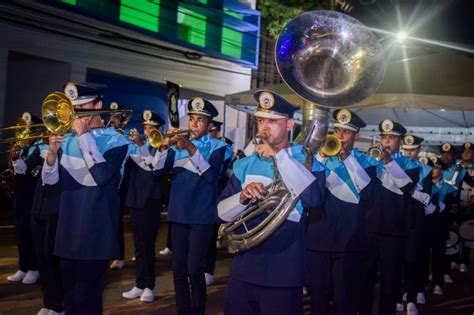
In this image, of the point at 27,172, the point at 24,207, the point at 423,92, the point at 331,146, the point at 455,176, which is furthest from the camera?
the point at 455,176

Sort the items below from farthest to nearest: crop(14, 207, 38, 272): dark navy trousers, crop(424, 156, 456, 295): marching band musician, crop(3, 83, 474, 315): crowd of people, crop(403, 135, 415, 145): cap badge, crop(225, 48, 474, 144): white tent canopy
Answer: crop(225, 48, 474, 144): white tent canopy, crop(424, 156, 456, 295): marching band musician, crop(14, 207, 38, 272): dark navy trousers, crop(403, 135, 415, 145): cap badge, crop(3, 83, 474, 315): crowd of people

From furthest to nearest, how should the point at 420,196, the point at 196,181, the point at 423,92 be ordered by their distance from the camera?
the point at 423,92
the point at 420,196
the point at 196,181

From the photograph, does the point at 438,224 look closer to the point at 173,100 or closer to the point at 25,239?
the point at 173,100

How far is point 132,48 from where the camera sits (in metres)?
17.0

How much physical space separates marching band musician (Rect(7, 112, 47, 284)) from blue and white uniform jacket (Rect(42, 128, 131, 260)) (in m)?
3.03

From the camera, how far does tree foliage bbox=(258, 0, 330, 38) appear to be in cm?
2209

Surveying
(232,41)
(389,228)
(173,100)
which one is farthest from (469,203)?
(232,41)

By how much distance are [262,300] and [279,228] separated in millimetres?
479

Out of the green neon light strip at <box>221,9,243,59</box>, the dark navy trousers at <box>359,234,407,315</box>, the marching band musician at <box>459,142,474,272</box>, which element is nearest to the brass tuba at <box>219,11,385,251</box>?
the dark navy trousers at <box>359,234,407,315</box>

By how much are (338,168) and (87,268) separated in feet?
8.00

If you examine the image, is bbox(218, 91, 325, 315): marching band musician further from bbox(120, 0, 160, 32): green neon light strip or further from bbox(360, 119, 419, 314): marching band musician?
bbox(120, 0, 160, 32): green neon light strip

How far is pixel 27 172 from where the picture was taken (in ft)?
24.0

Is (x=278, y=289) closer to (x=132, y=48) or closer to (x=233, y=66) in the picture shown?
(x=132, y=48)

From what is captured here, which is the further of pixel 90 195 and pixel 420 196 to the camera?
pixel 420 196
